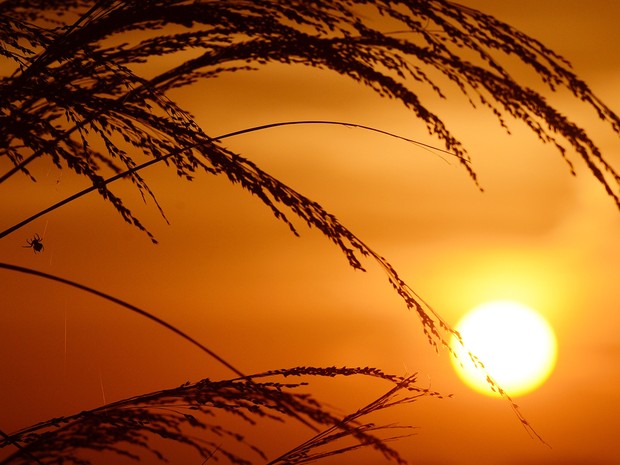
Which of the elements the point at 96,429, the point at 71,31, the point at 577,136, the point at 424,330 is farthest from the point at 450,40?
the point at 96,429

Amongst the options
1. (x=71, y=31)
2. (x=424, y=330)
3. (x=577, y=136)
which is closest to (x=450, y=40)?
(x=577, y=136)

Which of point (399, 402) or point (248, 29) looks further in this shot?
point (399, 402)

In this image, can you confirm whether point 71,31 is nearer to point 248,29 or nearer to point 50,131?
point 50,131

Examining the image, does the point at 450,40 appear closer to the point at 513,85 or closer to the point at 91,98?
the point at 513,85

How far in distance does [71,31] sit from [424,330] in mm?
639

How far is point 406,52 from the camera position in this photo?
3.55 ft

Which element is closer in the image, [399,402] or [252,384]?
[252,384]

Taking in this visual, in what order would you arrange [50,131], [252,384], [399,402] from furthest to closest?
[399,402], [50,131], [252,384]

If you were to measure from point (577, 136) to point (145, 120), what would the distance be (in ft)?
1.87

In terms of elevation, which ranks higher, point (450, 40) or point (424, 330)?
point (450, 40)

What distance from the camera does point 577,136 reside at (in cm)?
94

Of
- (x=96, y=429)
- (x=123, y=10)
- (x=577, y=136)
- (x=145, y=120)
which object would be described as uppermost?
(x=123, y=10)

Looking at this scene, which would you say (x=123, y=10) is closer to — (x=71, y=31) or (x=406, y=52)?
(x=71, y=31)

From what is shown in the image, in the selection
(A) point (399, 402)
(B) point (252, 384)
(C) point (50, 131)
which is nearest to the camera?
(B) point (252, 384)
